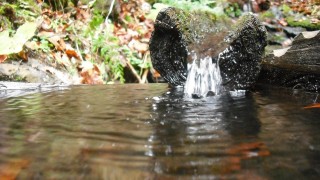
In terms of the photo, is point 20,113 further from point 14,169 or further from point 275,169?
point 275,169

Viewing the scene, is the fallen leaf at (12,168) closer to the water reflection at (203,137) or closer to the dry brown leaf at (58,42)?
the water reflection at (203,137)

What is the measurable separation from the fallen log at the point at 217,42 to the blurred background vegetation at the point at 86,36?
0.75 meters

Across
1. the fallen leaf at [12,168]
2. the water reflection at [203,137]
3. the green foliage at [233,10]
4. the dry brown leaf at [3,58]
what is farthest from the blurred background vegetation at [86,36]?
the fallen leaf at [12,168]

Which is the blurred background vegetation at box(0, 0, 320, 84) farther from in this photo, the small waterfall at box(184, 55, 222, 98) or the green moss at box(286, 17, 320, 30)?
the small waterfall at box(184, 55, 222, 98)

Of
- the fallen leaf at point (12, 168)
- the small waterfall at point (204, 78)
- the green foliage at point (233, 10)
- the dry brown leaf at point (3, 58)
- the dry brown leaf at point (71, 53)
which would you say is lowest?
the fallen leaf at point (12, 168)

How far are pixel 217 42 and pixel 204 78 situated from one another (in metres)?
0.53

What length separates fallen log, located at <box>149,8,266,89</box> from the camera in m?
4.12

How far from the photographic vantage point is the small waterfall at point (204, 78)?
156 inches

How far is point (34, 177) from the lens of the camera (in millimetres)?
1327

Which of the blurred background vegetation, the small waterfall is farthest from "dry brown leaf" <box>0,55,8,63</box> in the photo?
the small waterfall

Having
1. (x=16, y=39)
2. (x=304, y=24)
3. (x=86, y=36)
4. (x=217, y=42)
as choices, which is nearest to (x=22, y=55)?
(x=16, y=39)

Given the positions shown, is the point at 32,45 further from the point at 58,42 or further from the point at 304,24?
the point at 304,24

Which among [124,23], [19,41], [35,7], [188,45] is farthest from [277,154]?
[124,23]

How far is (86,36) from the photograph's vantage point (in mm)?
6578
